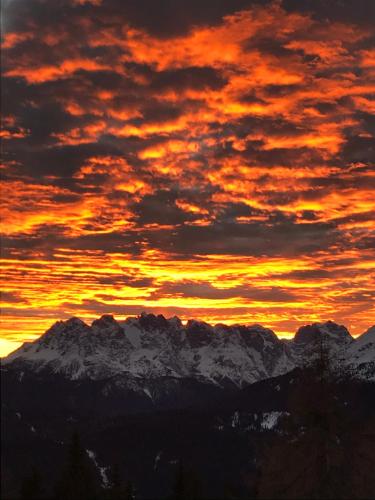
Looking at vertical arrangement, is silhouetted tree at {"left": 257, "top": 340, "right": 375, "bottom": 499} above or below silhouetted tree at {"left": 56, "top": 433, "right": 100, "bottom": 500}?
above

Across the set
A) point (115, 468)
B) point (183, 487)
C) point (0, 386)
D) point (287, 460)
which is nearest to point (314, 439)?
point (287, 460)

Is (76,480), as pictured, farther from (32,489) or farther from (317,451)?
(317,451)

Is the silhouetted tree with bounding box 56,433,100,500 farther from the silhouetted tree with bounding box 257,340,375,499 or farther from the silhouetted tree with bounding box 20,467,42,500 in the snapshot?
the silhouetted tree with bounding box 257,340,375,499

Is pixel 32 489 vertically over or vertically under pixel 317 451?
under

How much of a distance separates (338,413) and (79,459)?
31.2 m

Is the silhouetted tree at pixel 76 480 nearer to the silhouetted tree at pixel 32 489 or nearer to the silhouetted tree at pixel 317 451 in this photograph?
the silhouetted tree at pixel 32 489

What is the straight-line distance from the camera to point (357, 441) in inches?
1266

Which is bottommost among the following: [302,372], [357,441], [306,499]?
[306,499]

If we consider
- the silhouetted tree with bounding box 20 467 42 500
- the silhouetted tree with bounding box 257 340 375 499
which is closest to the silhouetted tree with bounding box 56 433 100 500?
the silhouetted tree with bounding box 20 467 42 500

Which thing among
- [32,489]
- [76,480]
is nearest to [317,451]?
[32,489]

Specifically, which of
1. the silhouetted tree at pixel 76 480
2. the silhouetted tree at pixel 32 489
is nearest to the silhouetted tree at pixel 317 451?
the silhouetted tree at pixel 32 489

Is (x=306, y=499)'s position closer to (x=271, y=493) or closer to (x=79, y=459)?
(x=271, y=493)

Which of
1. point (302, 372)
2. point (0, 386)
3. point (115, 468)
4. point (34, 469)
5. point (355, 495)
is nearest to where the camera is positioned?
point (355, 495)

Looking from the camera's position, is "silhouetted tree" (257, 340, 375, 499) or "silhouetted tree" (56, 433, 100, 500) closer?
"silhouetted tree" (257, 340, 375, 499)
